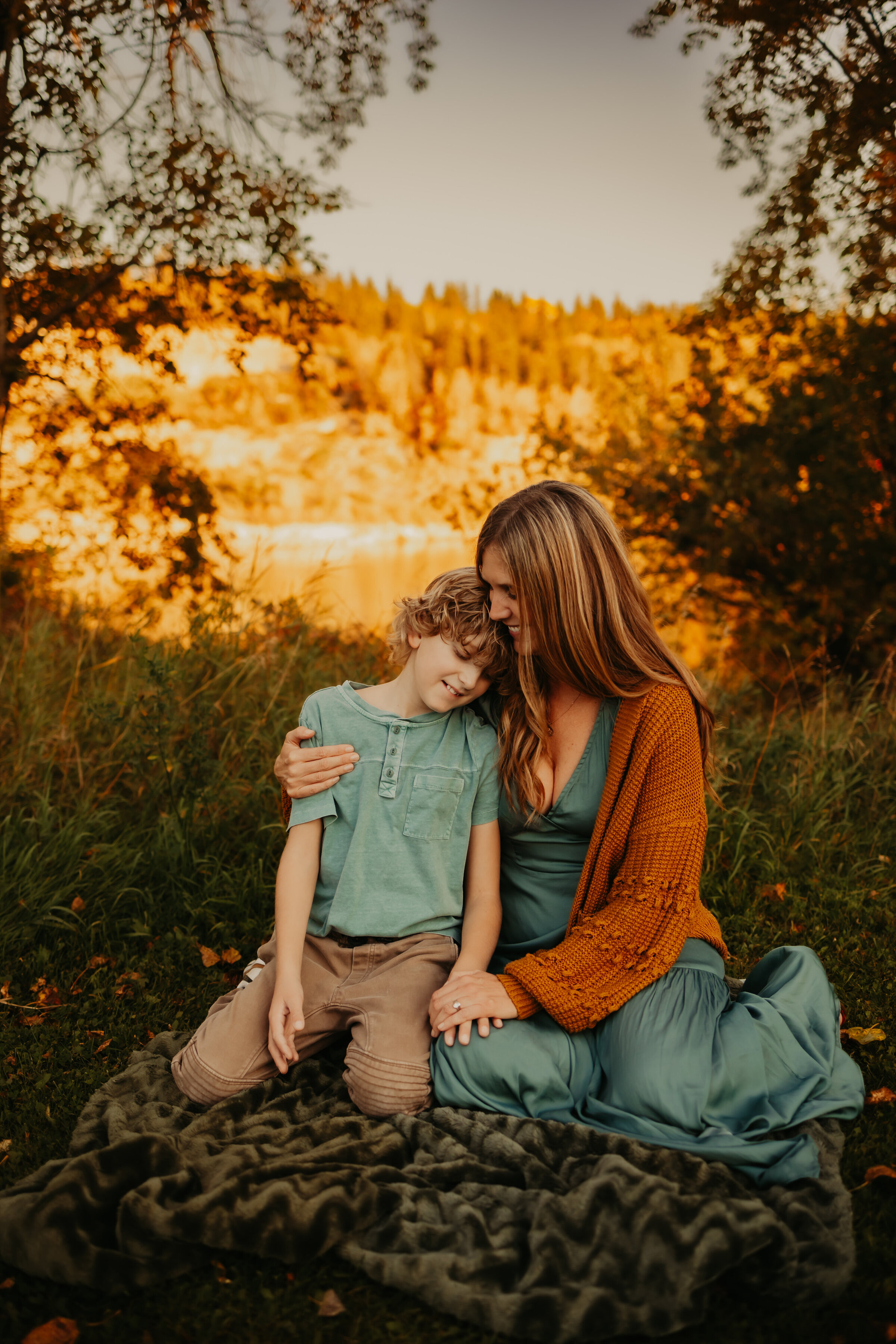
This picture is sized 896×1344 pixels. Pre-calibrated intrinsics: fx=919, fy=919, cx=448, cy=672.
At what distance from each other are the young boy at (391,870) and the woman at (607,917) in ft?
0.27

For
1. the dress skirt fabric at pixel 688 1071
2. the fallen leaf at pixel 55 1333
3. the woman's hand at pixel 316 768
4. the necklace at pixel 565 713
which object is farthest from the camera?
the necklace at pixel 565 713

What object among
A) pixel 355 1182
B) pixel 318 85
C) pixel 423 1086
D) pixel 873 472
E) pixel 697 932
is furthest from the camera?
pixel 873 472

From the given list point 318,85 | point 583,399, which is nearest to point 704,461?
point 318,85

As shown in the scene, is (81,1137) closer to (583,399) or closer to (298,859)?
(298,859)

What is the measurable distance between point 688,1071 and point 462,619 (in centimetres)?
124

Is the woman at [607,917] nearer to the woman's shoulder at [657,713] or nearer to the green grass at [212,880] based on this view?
the woman's shoulder at [657,713]

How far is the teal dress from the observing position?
2.13 meters

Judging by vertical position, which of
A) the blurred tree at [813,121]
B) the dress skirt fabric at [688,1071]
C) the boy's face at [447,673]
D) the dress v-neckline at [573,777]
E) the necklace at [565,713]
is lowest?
the dress skirt fabric at [688,1071]

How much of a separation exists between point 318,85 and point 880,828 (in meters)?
5.73

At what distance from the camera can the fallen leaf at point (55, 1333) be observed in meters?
1.69

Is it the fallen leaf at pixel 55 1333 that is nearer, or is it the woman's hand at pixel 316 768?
the fallen leaf at pixel 55 1333

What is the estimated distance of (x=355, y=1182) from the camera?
198 centimetres

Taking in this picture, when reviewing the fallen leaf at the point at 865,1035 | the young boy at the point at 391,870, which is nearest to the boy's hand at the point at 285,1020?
the young boy at the point at 391,870

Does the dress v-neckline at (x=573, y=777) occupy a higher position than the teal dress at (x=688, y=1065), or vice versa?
the dress v-neckline at (x=573, y=777)
